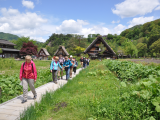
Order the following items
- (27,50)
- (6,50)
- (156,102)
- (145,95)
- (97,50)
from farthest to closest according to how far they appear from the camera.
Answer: (27,50)
(6,50)
(97,50)
(145,95)
(156,102)

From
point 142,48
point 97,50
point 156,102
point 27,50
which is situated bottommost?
point 156,102

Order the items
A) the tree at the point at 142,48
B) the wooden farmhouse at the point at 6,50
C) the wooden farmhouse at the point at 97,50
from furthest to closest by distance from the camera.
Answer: the tree at the point at 142,48, the wooden farmhouse at the point at 6,50, the wooden farmhouse at the point at 97,50

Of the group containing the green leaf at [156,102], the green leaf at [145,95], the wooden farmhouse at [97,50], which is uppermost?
the wooden farmhouse at [97,50]

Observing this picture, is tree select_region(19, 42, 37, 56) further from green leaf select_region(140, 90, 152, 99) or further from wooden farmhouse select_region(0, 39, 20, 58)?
green leaf select_region(140, 90, 152, 99)

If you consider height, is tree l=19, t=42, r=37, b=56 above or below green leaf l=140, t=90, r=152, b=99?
above

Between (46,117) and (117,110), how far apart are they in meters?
2.02

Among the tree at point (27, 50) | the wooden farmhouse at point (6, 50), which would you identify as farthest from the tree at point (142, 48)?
the wooden farmhouse at point (6, 50)

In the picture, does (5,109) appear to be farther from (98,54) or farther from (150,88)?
(98,54)

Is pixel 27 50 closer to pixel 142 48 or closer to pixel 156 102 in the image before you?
pixel 156 102

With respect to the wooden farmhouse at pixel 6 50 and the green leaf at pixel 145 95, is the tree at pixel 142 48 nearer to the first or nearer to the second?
the wooden farmhouse at pixel 6 50

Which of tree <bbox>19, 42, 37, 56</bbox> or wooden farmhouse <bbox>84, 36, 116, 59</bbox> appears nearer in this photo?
wooden farmhouse <bbox>84, 36, 116, 59</bbox>

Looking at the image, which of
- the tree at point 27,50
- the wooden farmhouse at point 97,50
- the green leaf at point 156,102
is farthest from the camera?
the tree at point 27,50

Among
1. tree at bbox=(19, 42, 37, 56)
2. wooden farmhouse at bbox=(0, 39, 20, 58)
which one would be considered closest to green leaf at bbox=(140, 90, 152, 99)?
tree at bbox=(19, 42, 37, 56)

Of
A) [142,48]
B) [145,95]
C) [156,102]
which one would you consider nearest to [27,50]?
[145,95]
